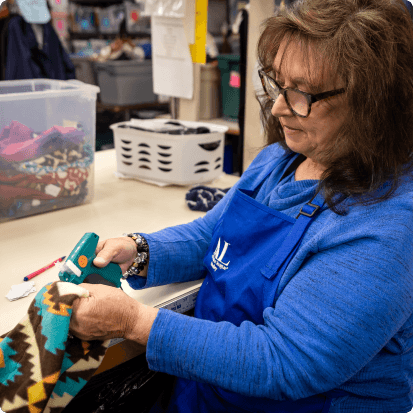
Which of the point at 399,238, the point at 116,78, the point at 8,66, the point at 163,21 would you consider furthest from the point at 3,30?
the point at 399,238

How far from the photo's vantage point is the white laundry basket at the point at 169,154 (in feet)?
5.39

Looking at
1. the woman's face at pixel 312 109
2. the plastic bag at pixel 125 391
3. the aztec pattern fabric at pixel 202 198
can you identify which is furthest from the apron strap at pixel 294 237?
the aztec pattern fabric at pixel 202 198

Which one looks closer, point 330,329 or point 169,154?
point 330,329

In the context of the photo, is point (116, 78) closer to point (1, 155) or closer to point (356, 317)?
point (1, 155)

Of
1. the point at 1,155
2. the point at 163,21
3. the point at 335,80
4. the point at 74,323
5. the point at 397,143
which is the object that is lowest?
the point at 74,323

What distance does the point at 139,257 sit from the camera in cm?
101

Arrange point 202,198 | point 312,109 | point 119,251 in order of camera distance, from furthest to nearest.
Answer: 1. point 202,198
2. point 119,251
3. point 312,109

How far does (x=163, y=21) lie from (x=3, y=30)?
2200 mm

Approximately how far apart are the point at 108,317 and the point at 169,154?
99 centimetres

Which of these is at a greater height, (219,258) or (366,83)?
(366,83)

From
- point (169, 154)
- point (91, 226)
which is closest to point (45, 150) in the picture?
point (91, 226)

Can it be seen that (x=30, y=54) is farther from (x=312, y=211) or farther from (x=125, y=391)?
(x=312, y=211)

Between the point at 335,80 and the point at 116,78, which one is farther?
the point at 116,78

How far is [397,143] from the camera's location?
80 cm
